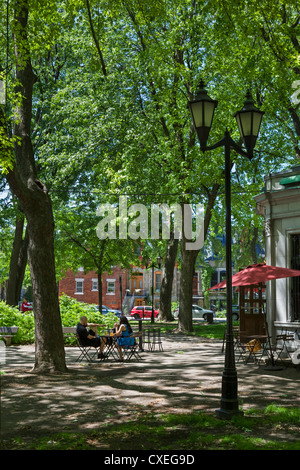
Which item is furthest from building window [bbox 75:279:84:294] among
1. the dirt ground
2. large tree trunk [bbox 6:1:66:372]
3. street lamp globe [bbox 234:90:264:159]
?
street lamp globe [bbox 234:90:264:159]

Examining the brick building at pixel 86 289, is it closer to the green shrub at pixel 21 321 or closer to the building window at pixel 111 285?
the building window at pixel 111 285

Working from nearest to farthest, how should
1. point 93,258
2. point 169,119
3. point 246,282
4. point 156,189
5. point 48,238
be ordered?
point 48,238 < point 246,282 < point 169,119 < point 156,189 < point 93,258

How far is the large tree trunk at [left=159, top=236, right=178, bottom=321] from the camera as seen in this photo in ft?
111

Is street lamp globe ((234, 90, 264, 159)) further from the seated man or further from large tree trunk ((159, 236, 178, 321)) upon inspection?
large tree trunk ((159, 236, 178, 321))

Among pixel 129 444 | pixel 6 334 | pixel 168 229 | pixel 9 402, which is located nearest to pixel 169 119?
pixel 168 229

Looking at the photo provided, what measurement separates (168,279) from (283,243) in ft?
62.4

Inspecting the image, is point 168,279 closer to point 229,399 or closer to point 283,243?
point 283,243

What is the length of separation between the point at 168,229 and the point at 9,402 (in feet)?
72.3

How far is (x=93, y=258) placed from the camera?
1270 inches

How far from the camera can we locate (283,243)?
15.8 metres

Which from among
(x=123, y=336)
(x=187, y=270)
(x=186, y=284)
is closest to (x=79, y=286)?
(x=186, y=284)

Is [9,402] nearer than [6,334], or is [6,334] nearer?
[9,402]

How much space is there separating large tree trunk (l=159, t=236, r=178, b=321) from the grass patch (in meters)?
25.9

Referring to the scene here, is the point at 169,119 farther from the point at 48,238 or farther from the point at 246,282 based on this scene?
the point at 48,238
